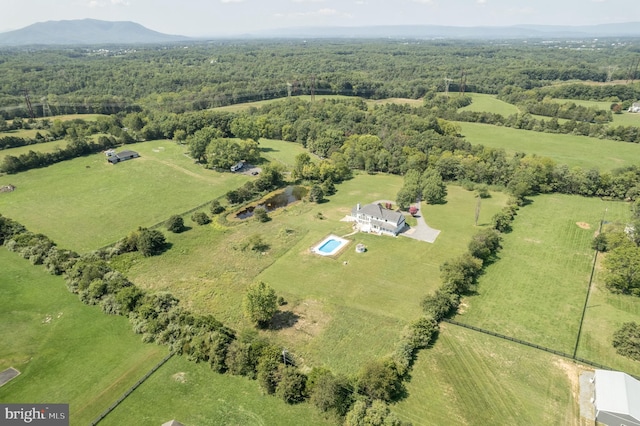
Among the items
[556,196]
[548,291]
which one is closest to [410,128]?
[556,196]

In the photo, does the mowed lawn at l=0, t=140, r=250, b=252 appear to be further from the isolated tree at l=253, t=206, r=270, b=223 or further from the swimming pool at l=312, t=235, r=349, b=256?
the swimming pool at l=312, t=235, r=349, b=256

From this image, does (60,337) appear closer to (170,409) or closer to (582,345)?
(170,409)

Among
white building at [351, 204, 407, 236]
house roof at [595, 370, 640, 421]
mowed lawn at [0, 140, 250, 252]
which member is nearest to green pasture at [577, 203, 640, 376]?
house roof at [595, 370, 640, 421]

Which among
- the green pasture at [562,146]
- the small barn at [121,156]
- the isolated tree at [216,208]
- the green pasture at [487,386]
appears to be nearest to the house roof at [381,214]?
the green pasture at [487,386]

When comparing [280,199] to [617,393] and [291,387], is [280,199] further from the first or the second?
[617,393]

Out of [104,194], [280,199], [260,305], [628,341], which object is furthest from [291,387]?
[104,194]

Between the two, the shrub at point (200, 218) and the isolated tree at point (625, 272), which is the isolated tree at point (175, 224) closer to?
the shrub at point (200, 218)
